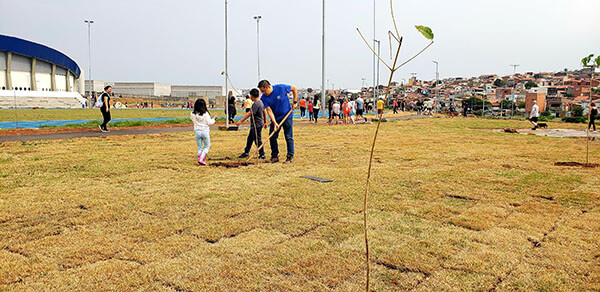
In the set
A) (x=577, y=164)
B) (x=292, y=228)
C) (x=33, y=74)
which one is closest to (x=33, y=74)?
(x=33, y=74)

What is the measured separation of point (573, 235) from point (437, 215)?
4.16 feet

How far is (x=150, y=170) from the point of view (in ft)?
25.2

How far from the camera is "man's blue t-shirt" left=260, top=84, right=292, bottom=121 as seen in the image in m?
8.72

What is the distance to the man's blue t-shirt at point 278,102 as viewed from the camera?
28.6ft

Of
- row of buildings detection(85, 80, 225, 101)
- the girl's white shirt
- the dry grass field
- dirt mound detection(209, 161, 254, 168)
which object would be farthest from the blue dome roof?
dirt mound detection(209, 161, 254, 168)

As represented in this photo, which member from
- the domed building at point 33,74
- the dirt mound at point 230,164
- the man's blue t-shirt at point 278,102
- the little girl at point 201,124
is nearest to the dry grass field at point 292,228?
the dirt mound at point 230,164

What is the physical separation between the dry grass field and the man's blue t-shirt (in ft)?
3.97

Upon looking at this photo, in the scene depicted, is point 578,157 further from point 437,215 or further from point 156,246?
point 156,246

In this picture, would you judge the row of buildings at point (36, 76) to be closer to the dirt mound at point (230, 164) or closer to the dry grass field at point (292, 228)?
the dirt mound at point (230, 164)

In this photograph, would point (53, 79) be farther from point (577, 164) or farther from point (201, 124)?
point (577, 164)

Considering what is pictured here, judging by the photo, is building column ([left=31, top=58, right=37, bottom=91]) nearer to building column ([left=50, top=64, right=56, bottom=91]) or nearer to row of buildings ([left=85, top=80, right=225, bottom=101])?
building column ([left=50, top=64, right=56, bottom=91])

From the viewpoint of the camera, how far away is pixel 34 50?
71.8 metres

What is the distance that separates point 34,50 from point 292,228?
3236 inches

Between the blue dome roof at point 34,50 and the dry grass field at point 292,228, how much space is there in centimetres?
7218
